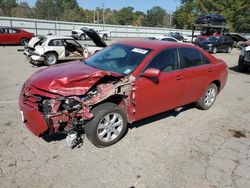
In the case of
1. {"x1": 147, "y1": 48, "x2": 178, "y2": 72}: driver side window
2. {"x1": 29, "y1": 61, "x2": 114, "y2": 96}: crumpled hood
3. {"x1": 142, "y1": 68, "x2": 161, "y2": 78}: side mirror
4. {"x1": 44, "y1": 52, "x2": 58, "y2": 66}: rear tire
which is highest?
{"x1": 147, "y1": 48, "x2": 178, "y2": 72}: driver side window

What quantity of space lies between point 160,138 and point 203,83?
1.87 m

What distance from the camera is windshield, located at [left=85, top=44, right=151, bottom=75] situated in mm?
4418

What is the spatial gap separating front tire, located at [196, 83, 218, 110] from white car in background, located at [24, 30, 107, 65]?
5.82m

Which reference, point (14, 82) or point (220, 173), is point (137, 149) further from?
point (14, 82)

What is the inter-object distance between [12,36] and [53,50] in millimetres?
9765

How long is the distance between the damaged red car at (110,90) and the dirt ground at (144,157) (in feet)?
1.14

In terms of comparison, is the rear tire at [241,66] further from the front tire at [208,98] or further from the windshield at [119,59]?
the windshield at [119,59]

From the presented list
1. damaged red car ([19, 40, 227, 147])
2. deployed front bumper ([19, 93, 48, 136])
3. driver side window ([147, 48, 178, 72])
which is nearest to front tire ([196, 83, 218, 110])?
damaged red car ([19, 40, 227, 147])

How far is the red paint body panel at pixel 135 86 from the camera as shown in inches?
147

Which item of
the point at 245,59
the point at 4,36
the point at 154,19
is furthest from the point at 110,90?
the point at 154,19

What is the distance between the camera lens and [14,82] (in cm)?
800

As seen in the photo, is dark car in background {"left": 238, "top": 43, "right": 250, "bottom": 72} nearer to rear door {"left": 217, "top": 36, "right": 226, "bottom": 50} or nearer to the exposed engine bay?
the exposed engine bay

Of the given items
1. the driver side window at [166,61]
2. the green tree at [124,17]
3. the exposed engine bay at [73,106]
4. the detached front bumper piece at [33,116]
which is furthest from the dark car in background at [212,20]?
the green tree at [124,17]

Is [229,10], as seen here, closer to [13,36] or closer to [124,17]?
[13,36]
